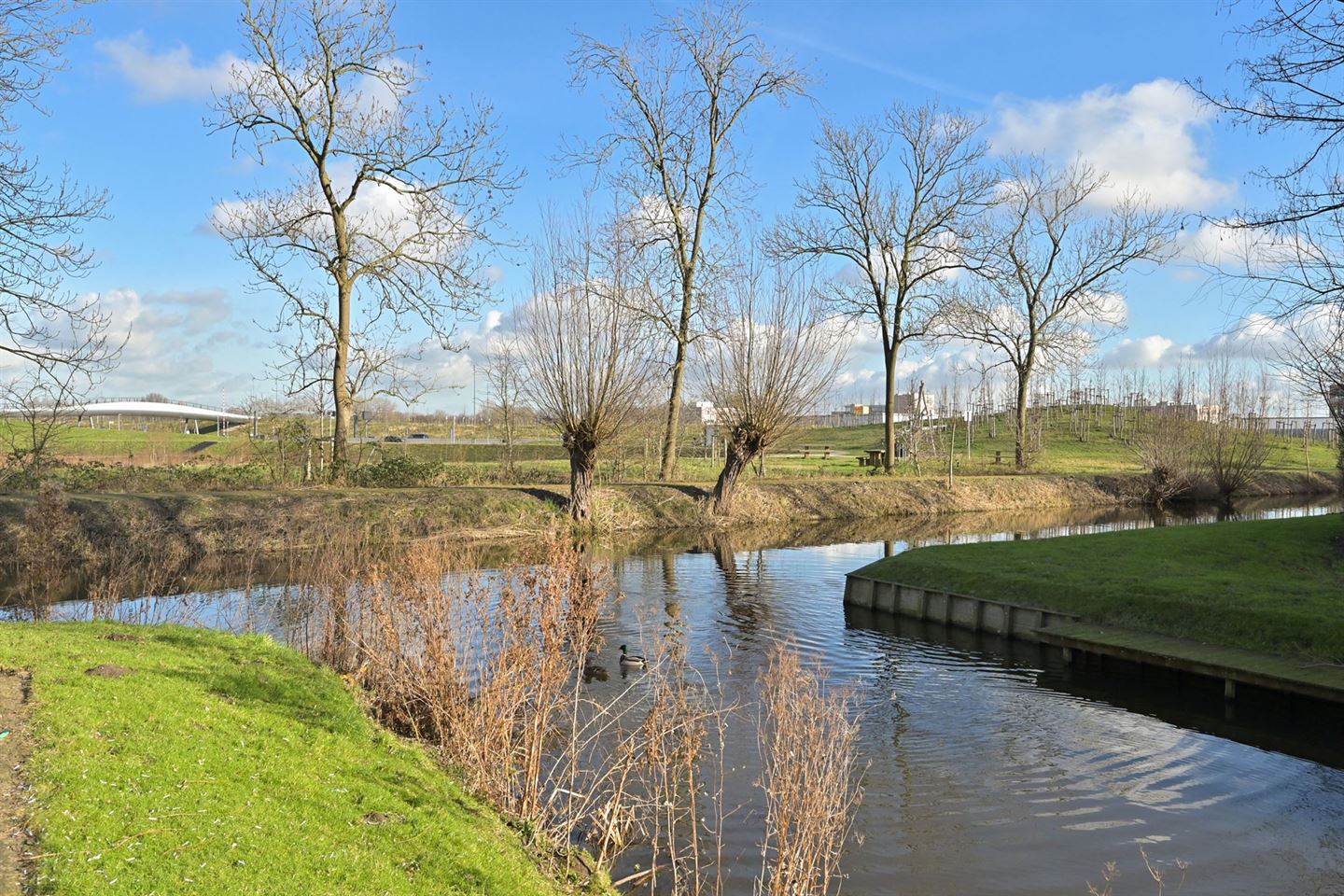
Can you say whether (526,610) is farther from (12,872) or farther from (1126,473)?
(1126,473)

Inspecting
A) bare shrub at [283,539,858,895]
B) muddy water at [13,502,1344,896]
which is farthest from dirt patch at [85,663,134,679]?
muddy water at [13,502,1344,896]

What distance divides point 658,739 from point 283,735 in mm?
2871

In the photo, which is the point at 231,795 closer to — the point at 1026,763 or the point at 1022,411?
the point at 1026,763

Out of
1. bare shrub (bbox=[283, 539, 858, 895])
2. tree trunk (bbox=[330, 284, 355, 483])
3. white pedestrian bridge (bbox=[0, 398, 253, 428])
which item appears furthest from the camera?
white pedestrian bridge (bbox=[0, 398, 253, 428])

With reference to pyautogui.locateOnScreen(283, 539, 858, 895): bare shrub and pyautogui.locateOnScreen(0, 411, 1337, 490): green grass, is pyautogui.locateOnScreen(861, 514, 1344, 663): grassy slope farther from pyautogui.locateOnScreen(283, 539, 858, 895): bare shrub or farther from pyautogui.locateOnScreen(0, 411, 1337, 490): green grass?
pyautogui.locateOnScreen(0, 411, 1337, 490): green grass

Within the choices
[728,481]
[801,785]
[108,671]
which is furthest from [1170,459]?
[108,671]

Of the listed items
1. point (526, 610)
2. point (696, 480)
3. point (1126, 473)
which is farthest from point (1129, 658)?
point (1126, 473)

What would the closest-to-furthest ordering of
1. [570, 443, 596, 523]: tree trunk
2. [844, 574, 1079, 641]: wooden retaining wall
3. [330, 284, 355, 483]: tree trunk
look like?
[844, 574, 1079, 641]: wooden retaining wall → [570, 443, 596, 523]: tree trunk → [330, 284, 355, 483]: tree trunk

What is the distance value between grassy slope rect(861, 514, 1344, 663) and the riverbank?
26.7 feet

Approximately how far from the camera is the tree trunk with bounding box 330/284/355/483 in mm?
28031

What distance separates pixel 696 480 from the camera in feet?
114

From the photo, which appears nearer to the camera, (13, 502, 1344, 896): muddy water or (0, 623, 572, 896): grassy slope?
(0, 623, 572, 896): grassy slope

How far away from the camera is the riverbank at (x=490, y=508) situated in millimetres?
21266

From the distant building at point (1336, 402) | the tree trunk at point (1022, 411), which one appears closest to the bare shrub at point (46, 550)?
the distant building at point (1336, 402)
